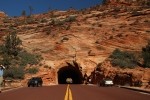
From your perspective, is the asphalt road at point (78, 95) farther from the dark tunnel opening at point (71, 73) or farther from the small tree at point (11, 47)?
the dark tunnel opening at point (71, 73)

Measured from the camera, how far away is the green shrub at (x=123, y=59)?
5119 centimetres

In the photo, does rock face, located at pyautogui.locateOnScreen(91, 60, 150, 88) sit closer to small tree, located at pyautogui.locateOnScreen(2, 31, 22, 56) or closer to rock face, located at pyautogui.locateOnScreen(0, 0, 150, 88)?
rock face, located at pyautogui.locateOnScreen(0, 0, 150, 88)

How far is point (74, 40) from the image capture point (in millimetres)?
66125

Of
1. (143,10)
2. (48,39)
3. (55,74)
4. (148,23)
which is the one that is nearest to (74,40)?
(48,39)

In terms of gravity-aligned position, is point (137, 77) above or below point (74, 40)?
below

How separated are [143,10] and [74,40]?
21349 millimetres

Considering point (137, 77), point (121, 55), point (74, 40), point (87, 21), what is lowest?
point (137, 77)

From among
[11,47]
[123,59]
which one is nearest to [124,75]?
[123,59]

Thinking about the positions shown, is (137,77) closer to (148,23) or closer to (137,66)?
(137,66)

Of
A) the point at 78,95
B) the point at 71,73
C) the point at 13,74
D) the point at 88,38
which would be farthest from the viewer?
the point at 71,73

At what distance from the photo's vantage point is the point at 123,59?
181 ft

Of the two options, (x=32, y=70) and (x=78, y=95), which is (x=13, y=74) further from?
(x=78, y=95)

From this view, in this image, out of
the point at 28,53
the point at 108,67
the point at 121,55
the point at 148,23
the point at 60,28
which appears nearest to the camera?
the point at 108,67

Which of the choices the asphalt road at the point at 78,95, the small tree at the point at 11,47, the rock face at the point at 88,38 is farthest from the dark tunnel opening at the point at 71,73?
the asphalt road at the point at 78,95
